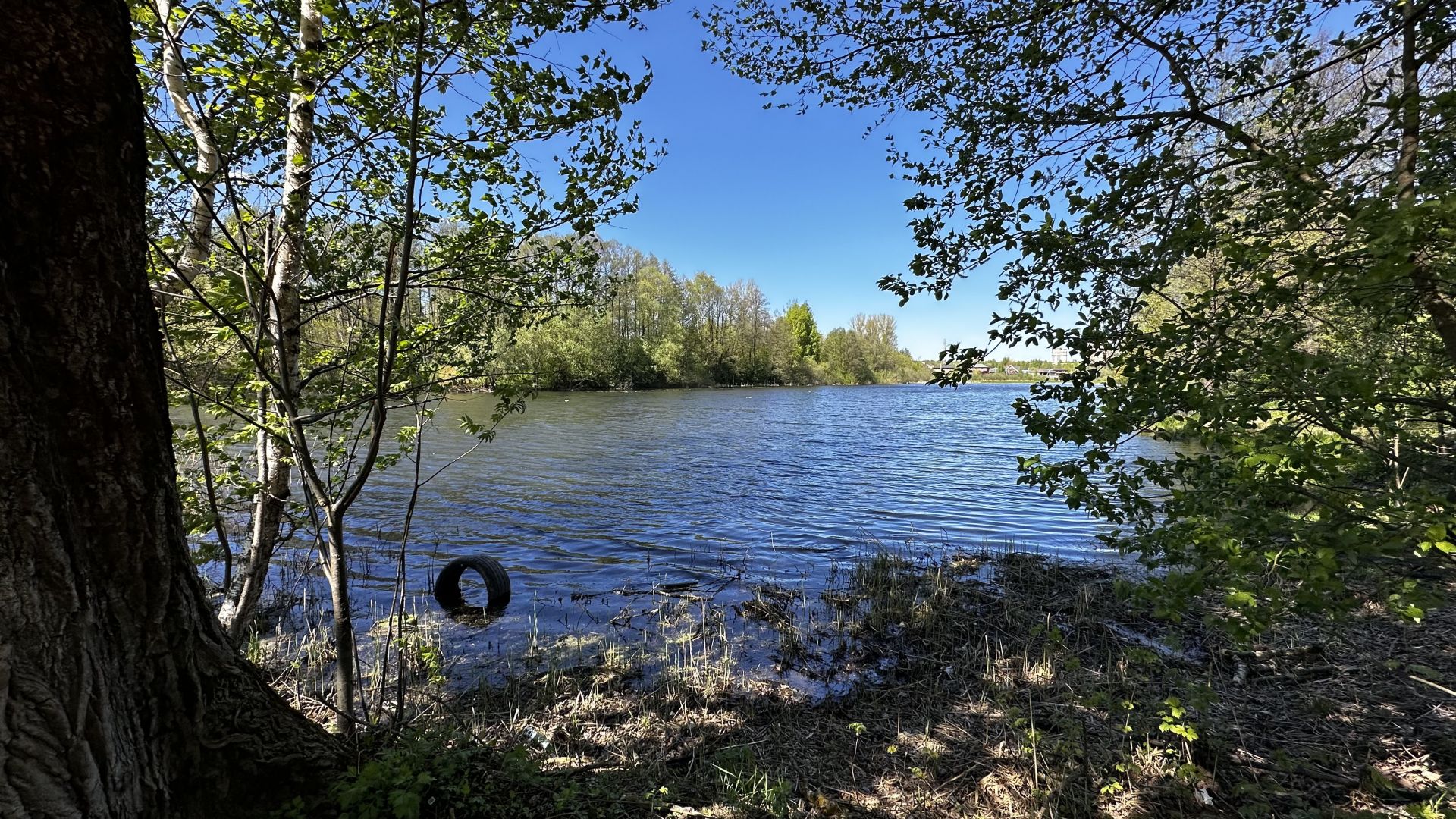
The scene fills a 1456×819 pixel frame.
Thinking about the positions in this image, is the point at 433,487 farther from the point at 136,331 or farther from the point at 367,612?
the point at 136,331

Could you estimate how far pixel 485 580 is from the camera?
23.5 ft

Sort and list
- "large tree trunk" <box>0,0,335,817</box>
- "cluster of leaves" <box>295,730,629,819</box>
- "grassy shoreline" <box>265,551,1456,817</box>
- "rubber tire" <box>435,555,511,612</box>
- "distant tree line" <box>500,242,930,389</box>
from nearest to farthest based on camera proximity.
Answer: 1. "large tree trunk" <box>0,0,335,817</box>
2. "cluster of leaves" <box>295,730,629,819</box>
3. "grassy shoreline" <box>265,551,1456,817</box>
4. "rubber tire" <box>435,555,511,612</box>
5. "distant tree line" <box>500,242,930,389</box>

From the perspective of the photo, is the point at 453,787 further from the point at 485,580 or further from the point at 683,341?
the point at 683,341

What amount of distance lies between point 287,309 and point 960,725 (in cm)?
513

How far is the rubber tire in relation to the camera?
23.1 feet

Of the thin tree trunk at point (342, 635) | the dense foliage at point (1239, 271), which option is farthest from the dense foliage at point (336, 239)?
the dense foliage at point (1239, 271)

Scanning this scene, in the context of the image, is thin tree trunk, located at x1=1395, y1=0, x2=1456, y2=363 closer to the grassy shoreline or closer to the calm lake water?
the grassy shoreline

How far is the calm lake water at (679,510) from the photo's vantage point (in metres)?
8.23

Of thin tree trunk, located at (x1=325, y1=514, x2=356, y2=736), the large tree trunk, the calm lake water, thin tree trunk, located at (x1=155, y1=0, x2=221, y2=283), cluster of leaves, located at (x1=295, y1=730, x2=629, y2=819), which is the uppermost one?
thin tree trunk, located at (x1=155, y1=0, x2=221, y2=283)

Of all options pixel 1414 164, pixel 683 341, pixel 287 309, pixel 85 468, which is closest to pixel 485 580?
pixel 287 309

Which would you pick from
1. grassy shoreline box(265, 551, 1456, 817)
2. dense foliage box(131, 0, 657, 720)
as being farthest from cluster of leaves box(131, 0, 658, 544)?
grassy shoreline box(265, 551, 1456, 817)

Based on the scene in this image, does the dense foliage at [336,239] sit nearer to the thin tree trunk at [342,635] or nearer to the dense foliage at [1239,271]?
the thin tree trunk at [342,635]

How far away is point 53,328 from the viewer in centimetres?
156

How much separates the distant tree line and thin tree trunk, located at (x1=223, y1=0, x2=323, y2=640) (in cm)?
4085
